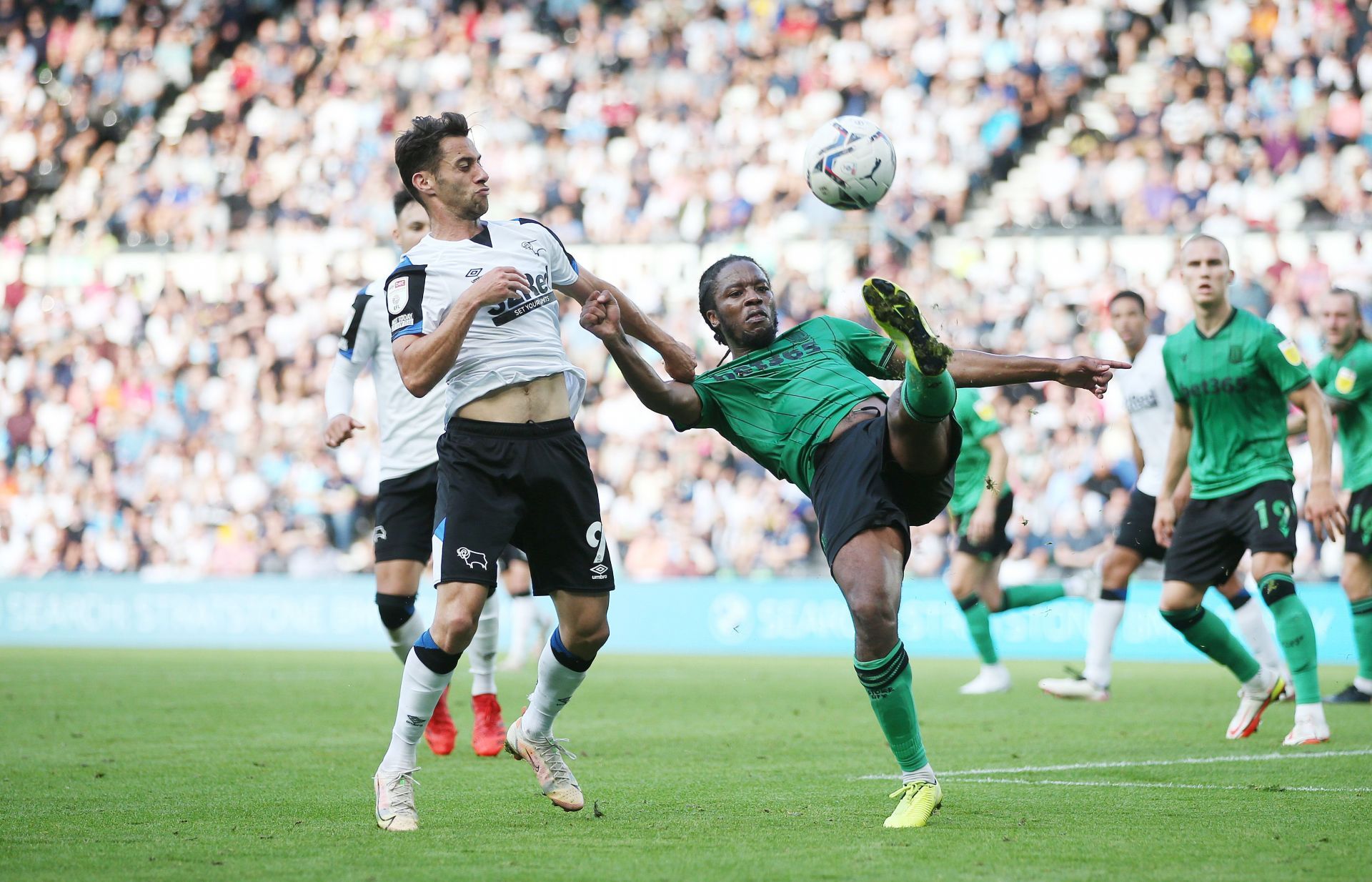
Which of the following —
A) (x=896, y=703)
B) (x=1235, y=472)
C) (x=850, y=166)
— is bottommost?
(x=896, y=703)

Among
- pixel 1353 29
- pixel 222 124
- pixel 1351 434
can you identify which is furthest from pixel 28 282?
pixel 1351 434

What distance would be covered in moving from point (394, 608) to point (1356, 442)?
6846mm

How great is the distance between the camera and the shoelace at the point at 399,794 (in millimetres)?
5930

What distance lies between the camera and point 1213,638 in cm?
935

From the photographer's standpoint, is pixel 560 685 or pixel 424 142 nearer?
pixel 424 142

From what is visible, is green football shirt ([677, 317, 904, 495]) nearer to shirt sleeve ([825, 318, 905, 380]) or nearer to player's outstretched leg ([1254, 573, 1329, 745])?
shirt sleeve ([825, 318, 905, 380])

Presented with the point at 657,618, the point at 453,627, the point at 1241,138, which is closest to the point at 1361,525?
the point at 453,627

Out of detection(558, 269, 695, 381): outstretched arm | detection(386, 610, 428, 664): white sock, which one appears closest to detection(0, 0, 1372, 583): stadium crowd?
detection(386, 610, 428, 664): white sock

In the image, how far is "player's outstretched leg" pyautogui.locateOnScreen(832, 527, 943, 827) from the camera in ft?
19.5

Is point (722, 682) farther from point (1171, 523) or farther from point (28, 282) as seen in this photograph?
point (28, 282)

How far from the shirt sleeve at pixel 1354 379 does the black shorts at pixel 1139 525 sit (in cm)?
145

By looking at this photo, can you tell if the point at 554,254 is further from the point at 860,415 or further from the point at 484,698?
the point at 484,698

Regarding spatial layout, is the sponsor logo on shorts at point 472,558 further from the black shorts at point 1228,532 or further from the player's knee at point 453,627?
the black shorts at point 1228,532

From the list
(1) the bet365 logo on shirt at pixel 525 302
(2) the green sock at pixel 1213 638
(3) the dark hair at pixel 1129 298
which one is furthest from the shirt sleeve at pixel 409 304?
(3) the dark hair at pixel 1129 298
